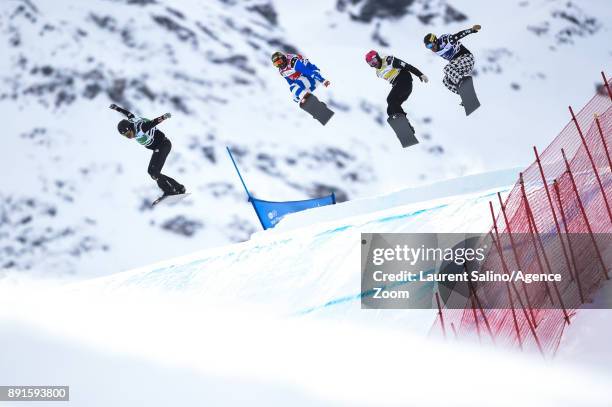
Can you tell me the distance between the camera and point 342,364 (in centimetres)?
805

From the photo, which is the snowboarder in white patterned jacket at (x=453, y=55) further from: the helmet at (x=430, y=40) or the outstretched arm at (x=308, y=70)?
the outstretched arm at (x=308, y=70)

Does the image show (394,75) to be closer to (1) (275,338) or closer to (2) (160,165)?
(2) (160,165)

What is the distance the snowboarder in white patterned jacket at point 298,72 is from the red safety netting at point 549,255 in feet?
16.6

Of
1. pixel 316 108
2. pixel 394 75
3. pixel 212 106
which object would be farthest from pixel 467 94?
pixel 212 106

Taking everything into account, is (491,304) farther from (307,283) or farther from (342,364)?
(307,283)

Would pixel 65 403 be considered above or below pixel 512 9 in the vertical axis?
below

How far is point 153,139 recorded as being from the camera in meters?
12.3

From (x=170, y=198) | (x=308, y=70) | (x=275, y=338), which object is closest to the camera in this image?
(x=275, y=338)

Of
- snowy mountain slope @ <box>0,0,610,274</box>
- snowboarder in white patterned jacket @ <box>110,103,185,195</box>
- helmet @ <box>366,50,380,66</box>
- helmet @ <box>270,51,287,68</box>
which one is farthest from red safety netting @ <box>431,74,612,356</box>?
snowy mountain slope @ <box>0,0,610,274</box>

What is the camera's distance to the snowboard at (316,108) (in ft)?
41.7

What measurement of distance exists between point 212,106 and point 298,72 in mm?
76323

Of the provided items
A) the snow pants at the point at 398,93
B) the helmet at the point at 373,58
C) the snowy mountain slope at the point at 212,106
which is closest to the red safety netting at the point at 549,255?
the snow pants at the point at 398,93

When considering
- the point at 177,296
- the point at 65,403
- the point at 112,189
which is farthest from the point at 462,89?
the point at 112,189

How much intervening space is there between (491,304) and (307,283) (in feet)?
12.8
